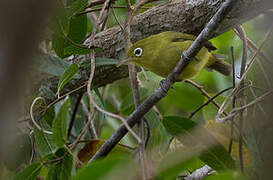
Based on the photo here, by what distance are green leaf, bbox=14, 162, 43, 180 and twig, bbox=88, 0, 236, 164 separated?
0.27 m

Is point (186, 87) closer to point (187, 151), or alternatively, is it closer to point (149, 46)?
point (149, 46)

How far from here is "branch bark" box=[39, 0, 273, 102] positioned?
8.34ft

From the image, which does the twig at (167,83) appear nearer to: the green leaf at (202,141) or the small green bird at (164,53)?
the green leaf at (202,141)

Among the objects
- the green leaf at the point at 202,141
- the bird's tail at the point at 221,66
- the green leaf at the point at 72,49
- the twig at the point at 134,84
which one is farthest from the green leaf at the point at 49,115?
the bird's tail at the point at 221,66

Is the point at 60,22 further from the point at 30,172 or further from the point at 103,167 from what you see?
the point at 103,167

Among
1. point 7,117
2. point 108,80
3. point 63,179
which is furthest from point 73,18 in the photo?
point 7,117

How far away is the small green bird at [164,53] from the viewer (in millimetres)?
2797

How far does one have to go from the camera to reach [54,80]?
Result: 299cm

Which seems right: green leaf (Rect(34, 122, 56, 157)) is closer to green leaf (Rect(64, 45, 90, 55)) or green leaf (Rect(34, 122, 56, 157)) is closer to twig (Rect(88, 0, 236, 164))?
twig (Rect(88, 0, 236, 164))

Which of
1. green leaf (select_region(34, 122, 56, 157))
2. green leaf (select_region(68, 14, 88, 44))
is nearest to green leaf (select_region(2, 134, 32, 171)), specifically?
green leaf (select_region(34, 122, 56, 157))

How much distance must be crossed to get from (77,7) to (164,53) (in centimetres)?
83

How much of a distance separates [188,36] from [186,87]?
1.26m

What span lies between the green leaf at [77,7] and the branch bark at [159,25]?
511 millimetres

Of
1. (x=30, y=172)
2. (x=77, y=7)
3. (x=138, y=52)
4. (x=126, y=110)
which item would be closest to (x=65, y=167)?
(x=30, y=172)
